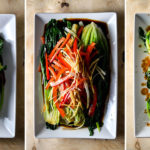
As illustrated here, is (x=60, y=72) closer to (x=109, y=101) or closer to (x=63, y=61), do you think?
(x=63, y=61)

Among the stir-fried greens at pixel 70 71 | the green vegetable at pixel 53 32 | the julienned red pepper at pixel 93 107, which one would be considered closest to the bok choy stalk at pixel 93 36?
the stir-fried greens at pixel 70 71

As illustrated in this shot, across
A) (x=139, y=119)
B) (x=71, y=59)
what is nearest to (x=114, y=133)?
(x=139, y=119)

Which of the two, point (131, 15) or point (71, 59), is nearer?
point (71, 59)

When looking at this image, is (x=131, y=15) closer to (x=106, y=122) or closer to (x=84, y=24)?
(x=84, y=24)

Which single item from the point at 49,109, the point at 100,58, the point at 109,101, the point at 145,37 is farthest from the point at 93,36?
the point at 49,109

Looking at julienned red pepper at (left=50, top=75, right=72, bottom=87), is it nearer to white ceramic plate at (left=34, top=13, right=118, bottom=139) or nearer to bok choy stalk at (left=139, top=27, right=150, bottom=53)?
white ceramic plate at (left=34, top=13, right=118, bottom=139)
